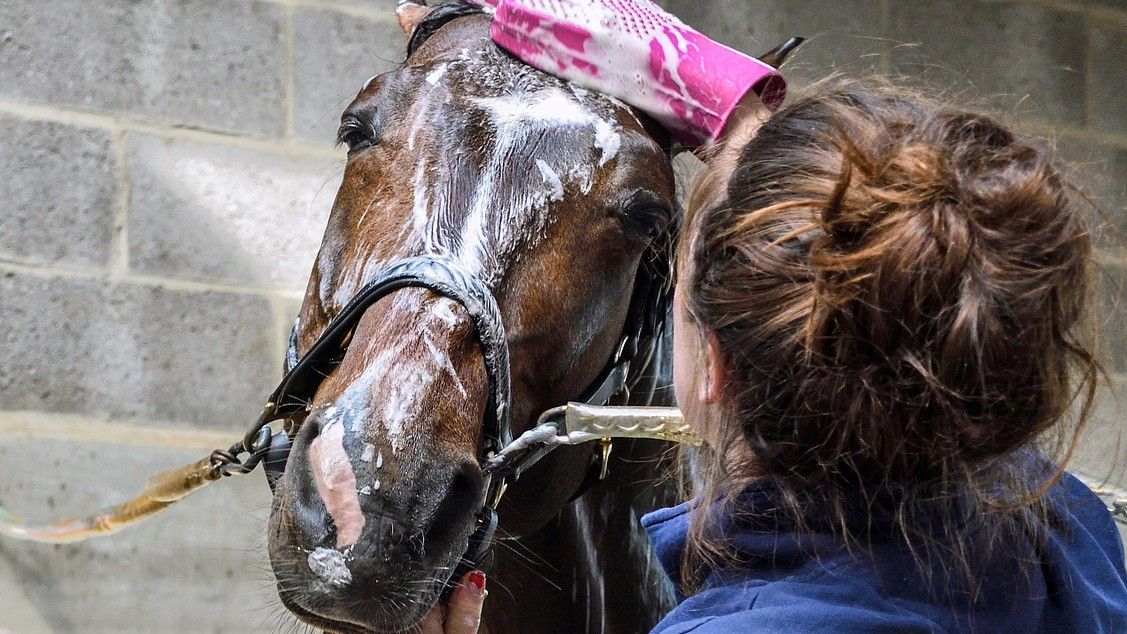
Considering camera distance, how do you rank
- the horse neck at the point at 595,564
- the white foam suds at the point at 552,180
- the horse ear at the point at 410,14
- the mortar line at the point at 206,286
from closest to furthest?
1. the white foam suds at the point at 552,180
2. the horse neck at the point at 595,564
3. the horse ear at the point at 410,14
4. the mortar line at the point at 206,286

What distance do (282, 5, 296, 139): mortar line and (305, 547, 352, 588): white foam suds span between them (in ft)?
5.15

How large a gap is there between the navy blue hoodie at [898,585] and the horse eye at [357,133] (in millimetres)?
732

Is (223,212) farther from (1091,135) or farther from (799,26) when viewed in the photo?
(1091,135)

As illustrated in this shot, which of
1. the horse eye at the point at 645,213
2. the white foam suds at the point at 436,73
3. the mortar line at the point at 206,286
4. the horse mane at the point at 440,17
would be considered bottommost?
the mortar line at the point at 206,286

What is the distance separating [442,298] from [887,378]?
1.75 feet

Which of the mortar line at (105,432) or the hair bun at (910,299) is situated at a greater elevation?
the hair bun at (910,299)

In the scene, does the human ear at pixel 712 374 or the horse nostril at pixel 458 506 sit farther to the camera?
the horse nostril at pixel 458 506

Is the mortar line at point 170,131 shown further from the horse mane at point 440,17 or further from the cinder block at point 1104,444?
the cinder block at point 1104,444

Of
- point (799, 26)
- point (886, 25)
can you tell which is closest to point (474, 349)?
point (799, 26)

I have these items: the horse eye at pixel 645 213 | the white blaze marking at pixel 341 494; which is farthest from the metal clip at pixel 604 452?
the white blaze marking at pixel 341 494

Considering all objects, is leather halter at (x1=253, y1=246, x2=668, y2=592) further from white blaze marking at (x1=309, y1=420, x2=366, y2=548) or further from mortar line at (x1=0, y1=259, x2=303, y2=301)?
mortar line at (x1=0, y1=259, x2=303, y2=301)

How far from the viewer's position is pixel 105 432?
7.29 ft

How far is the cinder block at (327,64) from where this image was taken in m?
2.43

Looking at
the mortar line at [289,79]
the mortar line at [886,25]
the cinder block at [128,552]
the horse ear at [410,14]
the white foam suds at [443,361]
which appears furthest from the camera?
the mortar line at [886,25]
